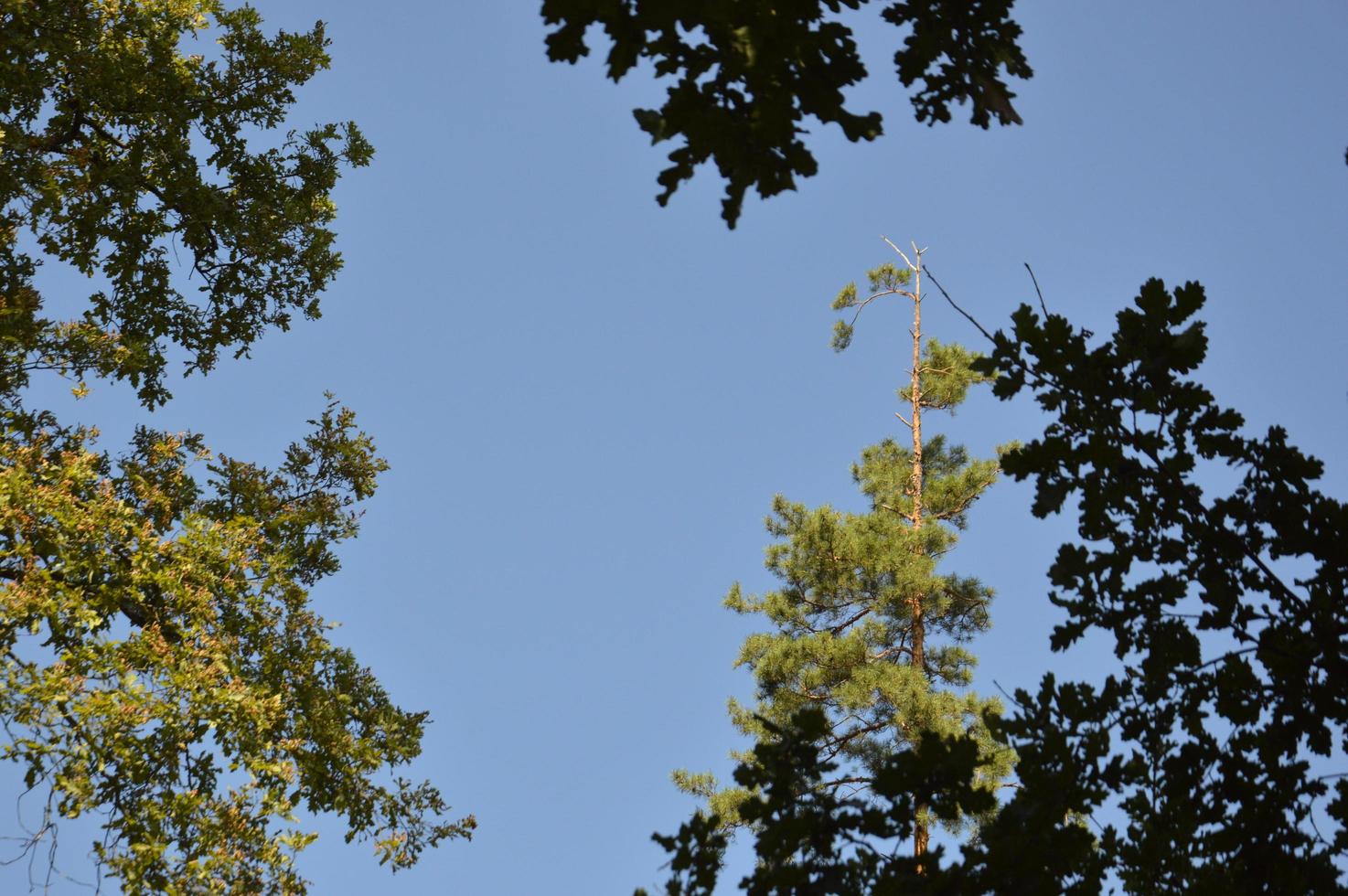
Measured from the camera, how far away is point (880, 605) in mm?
17875

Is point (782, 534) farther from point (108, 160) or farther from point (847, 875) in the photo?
point (847, 875)

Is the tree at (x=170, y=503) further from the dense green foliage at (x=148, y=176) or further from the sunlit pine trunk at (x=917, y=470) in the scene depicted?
the sunlit pine trunk at (x=917, y=470)

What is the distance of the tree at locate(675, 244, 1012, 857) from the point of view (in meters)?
16.5

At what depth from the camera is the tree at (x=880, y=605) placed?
16.5m

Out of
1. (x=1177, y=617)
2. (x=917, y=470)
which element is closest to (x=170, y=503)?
(x=1177, y=617)

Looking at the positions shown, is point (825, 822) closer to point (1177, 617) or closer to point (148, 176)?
point (1177, 617)

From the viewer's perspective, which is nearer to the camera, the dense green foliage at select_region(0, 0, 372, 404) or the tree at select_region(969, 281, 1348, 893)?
the tree at select_region(969, 281, 1348, 893)

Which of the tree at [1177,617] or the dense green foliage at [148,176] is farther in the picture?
the dense green foliage at [148,176]

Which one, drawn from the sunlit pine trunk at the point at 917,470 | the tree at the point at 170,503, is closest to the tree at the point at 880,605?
the sunlit pine trunk at the point at 917,470

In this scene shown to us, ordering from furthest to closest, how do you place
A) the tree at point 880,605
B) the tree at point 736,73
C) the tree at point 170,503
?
the tree at point 880,605 < the tree at point 170,503 < the tree at point 736,73

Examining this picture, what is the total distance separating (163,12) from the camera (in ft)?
32.1

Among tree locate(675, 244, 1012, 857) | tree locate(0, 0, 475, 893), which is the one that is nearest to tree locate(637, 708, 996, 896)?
tree locate(0, 0, 475, 893)

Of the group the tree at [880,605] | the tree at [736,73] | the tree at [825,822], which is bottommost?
the tree at [825,822]

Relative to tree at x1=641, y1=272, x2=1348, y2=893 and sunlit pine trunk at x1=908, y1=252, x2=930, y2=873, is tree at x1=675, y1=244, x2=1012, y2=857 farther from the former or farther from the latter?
tree at x1=641, y1=272, x2=1348, y2=893
